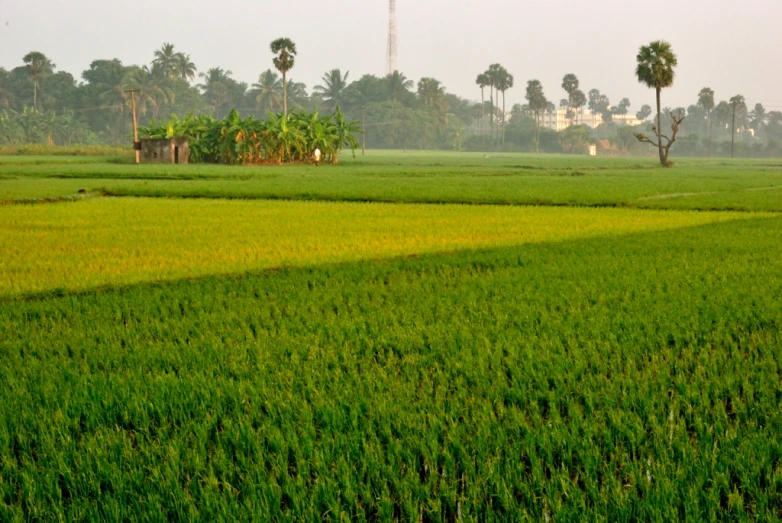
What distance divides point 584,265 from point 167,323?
4937mm

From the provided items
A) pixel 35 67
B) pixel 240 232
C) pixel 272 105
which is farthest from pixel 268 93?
pixel 240 232

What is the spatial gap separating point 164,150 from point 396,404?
45638 millimetres

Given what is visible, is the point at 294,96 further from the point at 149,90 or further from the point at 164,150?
the point at 164,150

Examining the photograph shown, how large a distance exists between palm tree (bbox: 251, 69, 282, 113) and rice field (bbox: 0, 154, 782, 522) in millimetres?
103949

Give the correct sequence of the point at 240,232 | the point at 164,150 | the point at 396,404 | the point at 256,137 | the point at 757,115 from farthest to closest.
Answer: the point at 757,115 → the point at 164,150 → the point at 256,137 → the point at 240,232 → the point at 396,404

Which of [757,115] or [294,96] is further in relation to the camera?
[757,115]

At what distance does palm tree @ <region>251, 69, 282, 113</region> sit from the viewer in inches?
4437

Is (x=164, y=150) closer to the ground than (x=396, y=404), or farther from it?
farther from it

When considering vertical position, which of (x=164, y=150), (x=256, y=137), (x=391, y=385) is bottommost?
(x=391, y=385)

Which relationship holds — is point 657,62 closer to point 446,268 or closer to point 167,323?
point 446,268

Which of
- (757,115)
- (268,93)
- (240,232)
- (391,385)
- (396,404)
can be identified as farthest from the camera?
(757,115)

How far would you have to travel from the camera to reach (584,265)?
984 cm

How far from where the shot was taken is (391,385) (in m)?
4.74

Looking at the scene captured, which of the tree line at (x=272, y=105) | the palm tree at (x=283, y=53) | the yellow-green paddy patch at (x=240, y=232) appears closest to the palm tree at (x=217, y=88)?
the tree line at (x=272, y=105)
